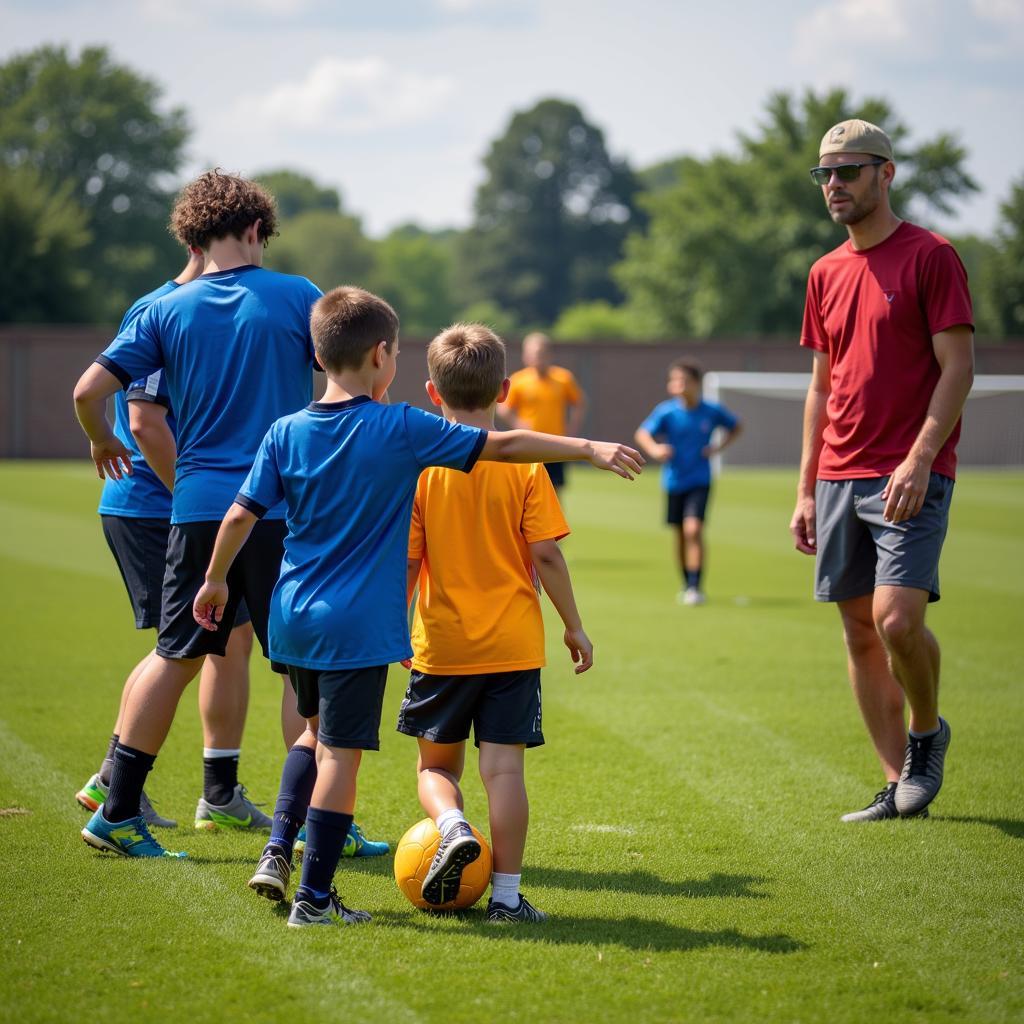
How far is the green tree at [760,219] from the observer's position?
5903cm

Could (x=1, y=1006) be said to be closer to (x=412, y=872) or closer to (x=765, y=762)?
(x=412, y=872)

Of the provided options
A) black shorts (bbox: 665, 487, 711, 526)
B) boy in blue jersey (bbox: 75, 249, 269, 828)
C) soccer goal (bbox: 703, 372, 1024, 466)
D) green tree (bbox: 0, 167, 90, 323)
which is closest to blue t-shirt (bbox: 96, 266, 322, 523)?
boy in blue jersey (bbox: 75, 249, 269, 828)

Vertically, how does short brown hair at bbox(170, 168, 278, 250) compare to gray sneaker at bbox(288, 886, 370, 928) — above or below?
above

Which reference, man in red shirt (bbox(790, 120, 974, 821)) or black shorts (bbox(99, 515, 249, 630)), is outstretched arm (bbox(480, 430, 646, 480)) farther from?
black shorts (bbox(99, 515, 249, 630))

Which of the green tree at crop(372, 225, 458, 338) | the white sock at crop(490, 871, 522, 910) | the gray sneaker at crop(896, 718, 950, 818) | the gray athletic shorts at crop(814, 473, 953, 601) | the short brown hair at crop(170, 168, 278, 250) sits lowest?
the white sock at crop(490, 871, 522, 910)

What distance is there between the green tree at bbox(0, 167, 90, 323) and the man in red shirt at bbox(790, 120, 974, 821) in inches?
1804

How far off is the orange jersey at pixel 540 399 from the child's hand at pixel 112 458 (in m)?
9.84

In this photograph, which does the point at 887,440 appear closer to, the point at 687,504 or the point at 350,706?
the point at 350,706

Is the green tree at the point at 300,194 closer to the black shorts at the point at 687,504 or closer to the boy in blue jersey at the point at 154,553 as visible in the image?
the black shorts at the point at 687,504

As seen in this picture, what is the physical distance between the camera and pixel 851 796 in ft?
18.5

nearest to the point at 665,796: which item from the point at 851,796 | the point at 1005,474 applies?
the point at 851,796

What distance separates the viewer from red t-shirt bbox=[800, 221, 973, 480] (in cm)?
507

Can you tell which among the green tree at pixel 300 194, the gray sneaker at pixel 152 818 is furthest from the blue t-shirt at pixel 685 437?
the green tree at pixel 300 194

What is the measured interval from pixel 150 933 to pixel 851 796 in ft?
9.84
